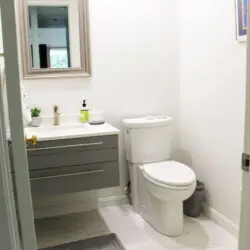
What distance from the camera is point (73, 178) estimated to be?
244 cm

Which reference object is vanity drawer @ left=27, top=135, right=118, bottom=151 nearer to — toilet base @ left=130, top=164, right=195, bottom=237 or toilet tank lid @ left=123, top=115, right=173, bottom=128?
toilet tank lid @ left=123, top=115, right=173, bottom=128

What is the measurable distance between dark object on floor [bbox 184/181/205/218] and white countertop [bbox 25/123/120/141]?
88cm

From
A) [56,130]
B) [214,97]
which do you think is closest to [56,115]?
[56,130]

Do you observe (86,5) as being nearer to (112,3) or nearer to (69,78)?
(112,3)

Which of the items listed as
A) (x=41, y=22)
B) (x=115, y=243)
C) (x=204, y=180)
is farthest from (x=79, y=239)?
(x=41, y=22)

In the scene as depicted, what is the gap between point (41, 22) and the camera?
104 inches

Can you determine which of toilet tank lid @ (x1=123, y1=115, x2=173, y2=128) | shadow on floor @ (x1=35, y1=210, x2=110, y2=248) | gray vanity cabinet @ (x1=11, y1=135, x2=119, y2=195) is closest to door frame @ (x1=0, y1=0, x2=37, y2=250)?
gray vanity cabinet @ (x1=11, y1=135, x2=119, y2=195)

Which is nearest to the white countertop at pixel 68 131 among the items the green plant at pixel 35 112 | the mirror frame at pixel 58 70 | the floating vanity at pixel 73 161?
the floating vanity at pixel 73 161

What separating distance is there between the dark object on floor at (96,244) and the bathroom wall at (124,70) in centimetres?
57

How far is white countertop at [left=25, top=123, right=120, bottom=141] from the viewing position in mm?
2389

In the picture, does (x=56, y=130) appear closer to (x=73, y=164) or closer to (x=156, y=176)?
(x=73, y=164)

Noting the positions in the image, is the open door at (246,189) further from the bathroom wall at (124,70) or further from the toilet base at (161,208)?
the bathroom wall at (124,70)

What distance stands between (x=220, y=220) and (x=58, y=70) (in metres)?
1.80

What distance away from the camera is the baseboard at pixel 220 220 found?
2.52 meters
